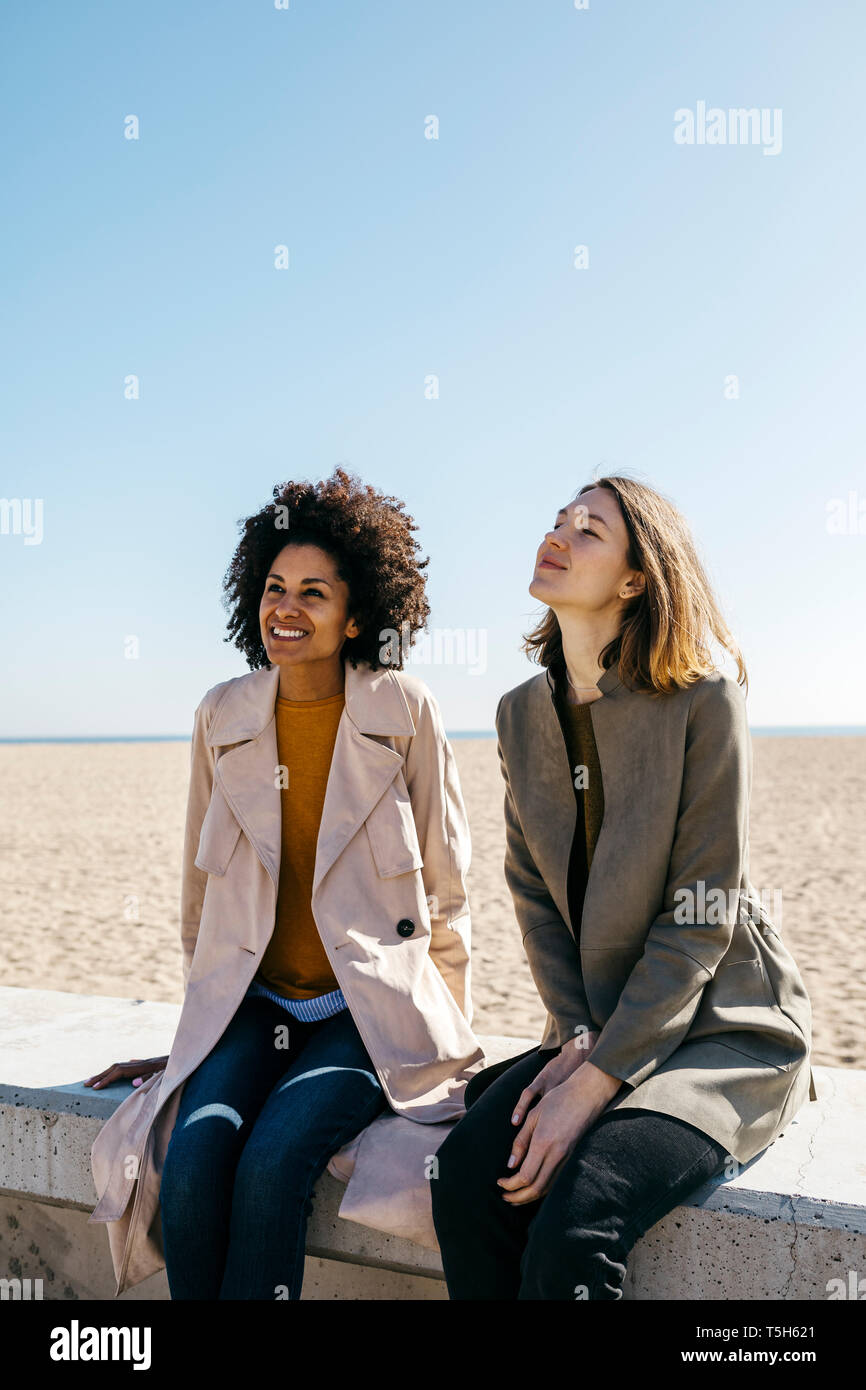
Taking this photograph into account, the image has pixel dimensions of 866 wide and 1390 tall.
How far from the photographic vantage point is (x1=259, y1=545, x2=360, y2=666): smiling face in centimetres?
270

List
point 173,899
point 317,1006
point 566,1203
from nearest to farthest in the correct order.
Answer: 1. point 566,1203
2. point 317,1006
3. point 173,899

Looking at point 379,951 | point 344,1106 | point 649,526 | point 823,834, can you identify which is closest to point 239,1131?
point 344,1106

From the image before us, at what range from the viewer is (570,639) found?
2.36 metres

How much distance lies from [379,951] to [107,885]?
8.33m

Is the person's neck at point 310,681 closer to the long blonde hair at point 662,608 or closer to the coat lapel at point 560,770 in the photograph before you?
the coat lapel at point 560,770

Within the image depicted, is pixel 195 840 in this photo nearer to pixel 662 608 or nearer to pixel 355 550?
pixel 355 550

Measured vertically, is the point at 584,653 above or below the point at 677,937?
above

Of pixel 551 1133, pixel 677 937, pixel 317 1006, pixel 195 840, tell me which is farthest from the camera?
pixel 195 840

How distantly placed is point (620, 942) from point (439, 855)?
63 centimetres

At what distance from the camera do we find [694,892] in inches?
84.1

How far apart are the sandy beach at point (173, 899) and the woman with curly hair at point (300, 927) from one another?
10.8 feet
